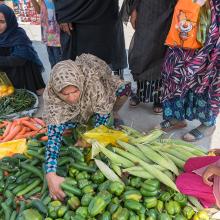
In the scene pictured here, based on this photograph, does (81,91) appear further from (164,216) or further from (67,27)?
(67,27)

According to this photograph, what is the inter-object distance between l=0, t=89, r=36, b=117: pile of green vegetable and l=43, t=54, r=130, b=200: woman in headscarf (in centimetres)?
140

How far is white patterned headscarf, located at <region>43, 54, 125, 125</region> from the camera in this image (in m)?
2.52

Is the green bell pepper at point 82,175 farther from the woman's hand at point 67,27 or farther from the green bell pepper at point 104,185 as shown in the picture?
the woman's hand at point 67,27

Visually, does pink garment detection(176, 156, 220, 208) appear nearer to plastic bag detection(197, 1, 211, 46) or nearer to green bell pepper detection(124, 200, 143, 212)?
green bell pepper detection(124, 200, 143, 212)

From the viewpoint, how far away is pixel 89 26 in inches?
145

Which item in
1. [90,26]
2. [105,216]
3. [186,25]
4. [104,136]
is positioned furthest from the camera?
[90,26]

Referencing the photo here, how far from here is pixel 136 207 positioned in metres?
2.11

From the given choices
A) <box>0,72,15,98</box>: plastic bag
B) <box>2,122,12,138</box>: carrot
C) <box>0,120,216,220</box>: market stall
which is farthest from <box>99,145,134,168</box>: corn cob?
<box>0,72,15,98</box>: plastic bag

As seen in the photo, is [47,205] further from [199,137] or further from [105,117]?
[199,137]

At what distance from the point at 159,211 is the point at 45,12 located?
298 cm

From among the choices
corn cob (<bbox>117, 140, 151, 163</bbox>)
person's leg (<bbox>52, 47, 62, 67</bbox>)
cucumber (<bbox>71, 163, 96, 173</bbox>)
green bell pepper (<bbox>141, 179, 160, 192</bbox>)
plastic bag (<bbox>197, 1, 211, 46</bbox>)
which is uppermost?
plastic bag (<bbox>197, 1, 211, 46</bbox>)

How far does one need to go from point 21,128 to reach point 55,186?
1409 mm

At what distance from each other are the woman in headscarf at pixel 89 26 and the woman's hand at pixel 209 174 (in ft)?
6.97

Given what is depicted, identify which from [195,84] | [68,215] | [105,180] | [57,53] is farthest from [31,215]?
[57,53]
